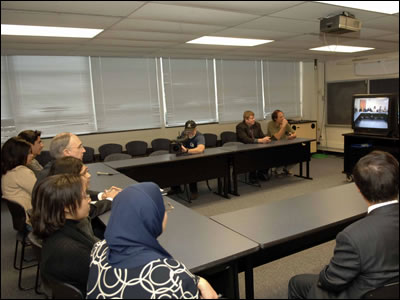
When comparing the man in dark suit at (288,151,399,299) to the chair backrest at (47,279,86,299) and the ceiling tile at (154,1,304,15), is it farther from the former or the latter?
the ceiling tile at (154,1,304,15)

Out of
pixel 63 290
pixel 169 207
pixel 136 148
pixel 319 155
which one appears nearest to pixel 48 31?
pixel 169 207

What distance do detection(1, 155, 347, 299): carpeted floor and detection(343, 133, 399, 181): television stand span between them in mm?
367

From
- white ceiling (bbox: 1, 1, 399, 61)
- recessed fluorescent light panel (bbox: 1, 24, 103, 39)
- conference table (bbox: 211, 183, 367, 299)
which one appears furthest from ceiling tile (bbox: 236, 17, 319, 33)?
conference table (bbox: 211, 183, 367, 299)

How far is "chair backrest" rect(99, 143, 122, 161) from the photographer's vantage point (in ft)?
17.6

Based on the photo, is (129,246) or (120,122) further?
(120,122)

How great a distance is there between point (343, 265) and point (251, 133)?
4347 mm

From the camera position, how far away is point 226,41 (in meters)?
4.58

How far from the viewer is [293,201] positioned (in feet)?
7.74

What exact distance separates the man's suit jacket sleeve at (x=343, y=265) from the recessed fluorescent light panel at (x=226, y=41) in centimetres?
349

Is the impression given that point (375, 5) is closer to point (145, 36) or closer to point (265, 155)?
point (145, 36)

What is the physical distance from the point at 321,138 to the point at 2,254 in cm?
838

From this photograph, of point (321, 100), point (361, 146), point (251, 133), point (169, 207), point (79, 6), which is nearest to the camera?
point (169, 207)

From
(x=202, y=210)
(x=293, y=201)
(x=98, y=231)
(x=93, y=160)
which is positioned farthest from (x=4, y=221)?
(x=93, y=160)

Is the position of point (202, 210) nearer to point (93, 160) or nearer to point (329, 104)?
point (93, 160)
